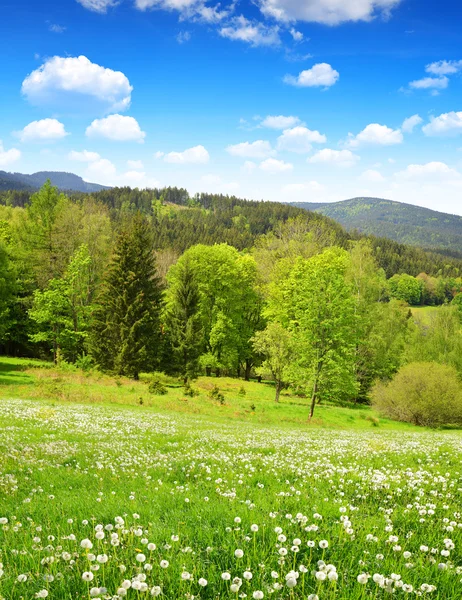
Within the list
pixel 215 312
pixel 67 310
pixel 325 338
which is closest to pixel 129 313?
pixel 67 310

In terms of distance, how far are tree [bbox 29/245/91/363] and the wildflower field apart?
135 feet

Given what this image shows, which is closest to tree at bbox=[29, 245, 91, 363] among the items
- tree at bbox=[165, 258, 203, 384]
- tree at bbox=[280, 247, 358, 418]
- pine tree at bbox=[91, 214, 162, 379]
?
pine tree at bbox=[91, 214, 162, 379]

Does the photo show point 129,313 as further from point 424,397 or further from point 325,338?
point 424,397

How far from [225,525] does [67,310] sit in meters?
53.0

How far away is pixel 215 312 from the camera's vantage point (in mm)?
64250

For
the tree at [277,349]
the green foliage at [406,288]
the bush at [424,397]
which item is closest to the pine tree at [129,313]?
the tree at [277,349]

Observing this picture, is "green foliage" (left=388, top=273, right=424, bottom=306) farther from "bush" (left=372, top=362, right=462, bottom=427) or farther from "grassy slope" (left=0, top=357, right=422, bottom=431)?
"grassy slope" (left=0, top=357, right=422, bottom=431)

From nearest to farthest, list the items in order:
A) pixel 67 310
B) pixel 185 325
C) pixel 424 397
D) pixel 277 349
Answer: pixel 424 397
pixel 277 349
pixel 67 310
pixel 185 325

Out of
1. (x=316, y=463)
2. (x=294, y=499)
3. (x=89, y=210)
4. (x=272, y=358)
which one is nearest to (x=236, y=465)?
(x=316, y=463)

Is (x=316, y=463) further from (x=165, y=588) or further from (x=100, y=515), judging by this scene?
(x=165, y=588)

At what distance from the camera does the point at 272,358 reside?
4550cm

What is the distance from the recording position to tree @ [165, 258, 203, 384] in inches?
2041

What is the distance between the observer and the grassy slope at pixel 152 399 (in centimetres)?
3272

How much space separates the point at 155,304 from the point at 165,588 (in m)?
48.8
